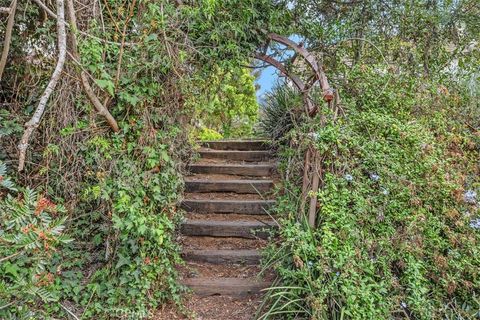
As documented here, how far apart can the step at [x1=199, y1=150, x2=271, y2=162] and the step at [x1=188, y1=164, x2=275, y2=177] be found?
14.1 inches

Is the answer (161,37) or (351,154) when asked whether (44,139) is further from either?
(351,154)

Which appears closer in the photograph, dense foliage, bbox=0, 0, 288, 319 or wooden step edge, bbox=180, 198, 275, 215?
dense foliage, bbox=0, 0, 288, 319

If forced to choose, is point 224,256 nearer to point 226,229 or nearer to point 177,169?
point 226,229

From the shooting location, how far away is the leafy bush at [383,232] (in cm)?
243

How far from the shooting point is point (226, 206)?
4.05 meters

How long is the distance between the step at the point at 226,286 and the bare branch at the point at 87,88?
1.60 metres

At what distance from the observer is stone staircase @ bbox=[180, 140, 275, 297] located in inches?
127

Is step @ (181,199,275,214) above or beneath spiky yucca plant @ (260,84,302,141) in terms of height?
beneath

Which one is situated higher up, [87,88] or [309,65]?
[309,65]

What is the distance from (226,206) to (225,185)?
1.28ft

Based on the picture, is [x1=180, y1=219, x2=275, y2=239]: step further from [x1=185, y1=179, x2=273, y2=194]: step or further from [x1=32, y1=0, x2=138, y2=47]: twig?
[x1=32, y1=0, x2=138, y2=47]: twig

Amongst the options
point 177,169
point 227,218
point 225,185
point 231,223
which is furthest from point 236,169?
point 177,169

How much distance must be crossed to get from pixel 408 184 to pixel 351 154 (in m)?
0.50

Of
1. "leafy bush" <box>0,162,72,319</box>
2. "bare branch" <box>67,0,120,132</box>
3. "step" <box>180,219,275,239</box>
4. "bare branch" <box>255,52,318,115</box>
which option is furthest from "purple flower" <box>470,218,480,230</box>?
"bare branch" <box>67,0,120,132</box>
